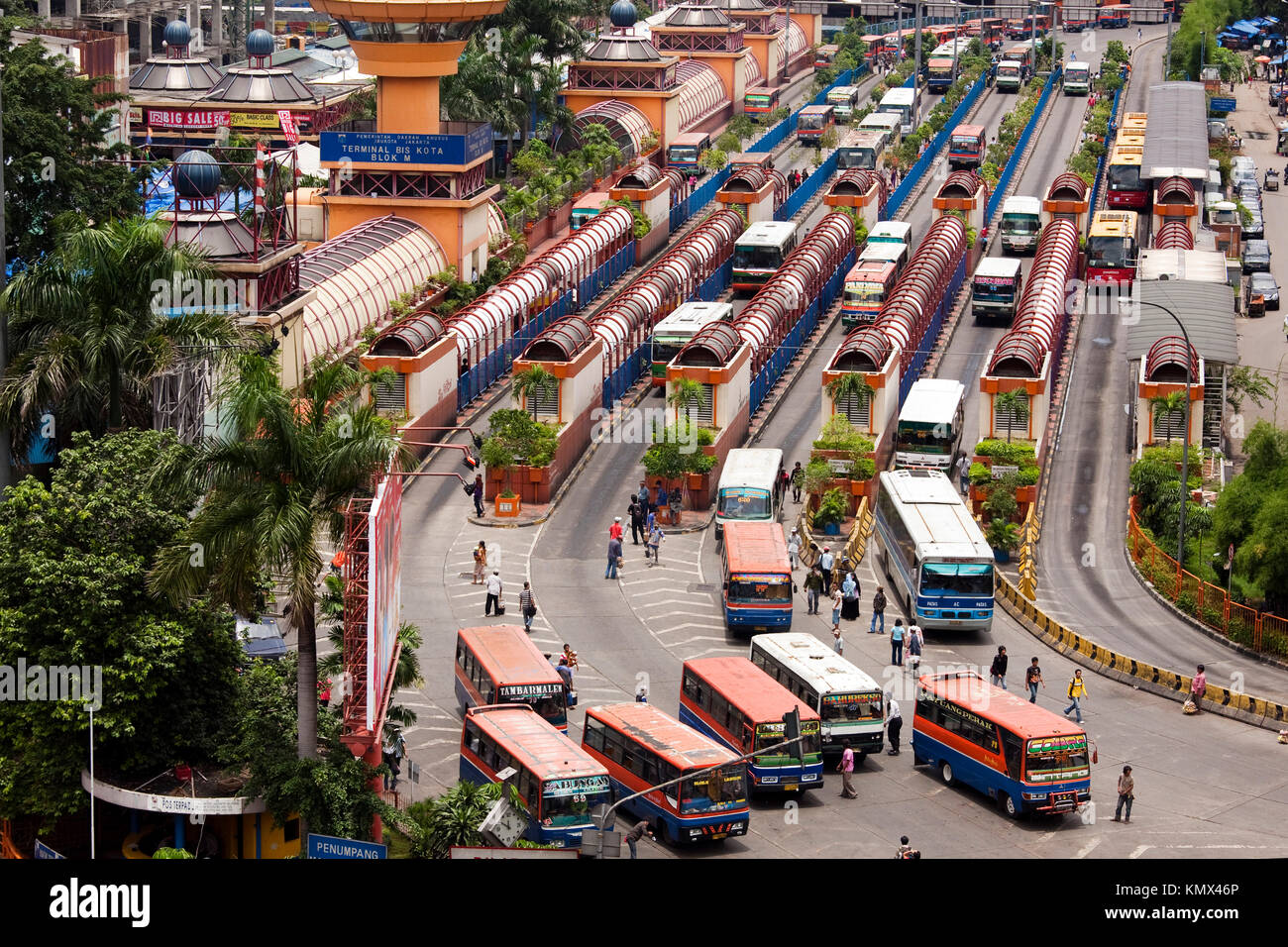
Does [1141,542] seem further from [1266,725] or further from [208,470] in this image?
[208,470]

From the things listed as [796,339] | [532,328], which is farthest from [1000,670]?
[532,328]

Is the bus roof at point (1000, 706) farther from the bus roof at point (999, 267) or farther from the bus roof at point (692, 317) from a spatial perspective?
the bus roof at point (999, 267)

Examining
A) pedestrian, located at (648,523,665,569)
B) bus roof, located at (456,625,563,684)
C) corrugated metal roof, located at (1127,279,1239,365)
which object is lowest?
pedestrian, located at (648,523,665,569)

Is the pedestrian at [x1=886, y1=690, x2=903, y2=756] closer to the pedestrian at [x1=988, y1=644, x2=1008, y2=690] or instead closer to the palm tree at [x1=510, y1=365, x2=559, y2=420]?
the pedestrian at [x1=988, y1=644, x2=1008, y2=690]

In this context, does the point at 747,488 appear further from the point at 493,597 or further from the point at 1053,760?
the point at 1053,760

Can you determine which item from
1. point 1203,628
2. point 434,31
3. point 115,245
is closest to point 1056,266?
point 434,31

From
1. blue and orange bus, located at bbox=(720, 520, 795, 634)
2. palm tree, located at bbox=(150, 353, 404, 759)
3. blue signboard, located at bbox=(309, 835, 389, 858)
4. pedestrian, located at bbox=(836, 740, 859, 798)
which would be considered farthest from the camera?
blue and orange bus, located at bbox=(720, 520, 795, 634)

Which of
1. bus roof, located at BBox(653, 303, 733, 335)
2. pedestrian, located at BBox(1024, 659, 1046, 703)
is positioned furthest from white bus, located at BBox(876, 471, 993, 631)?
bus roof, located at BBox(653, 303, 733, 335)
